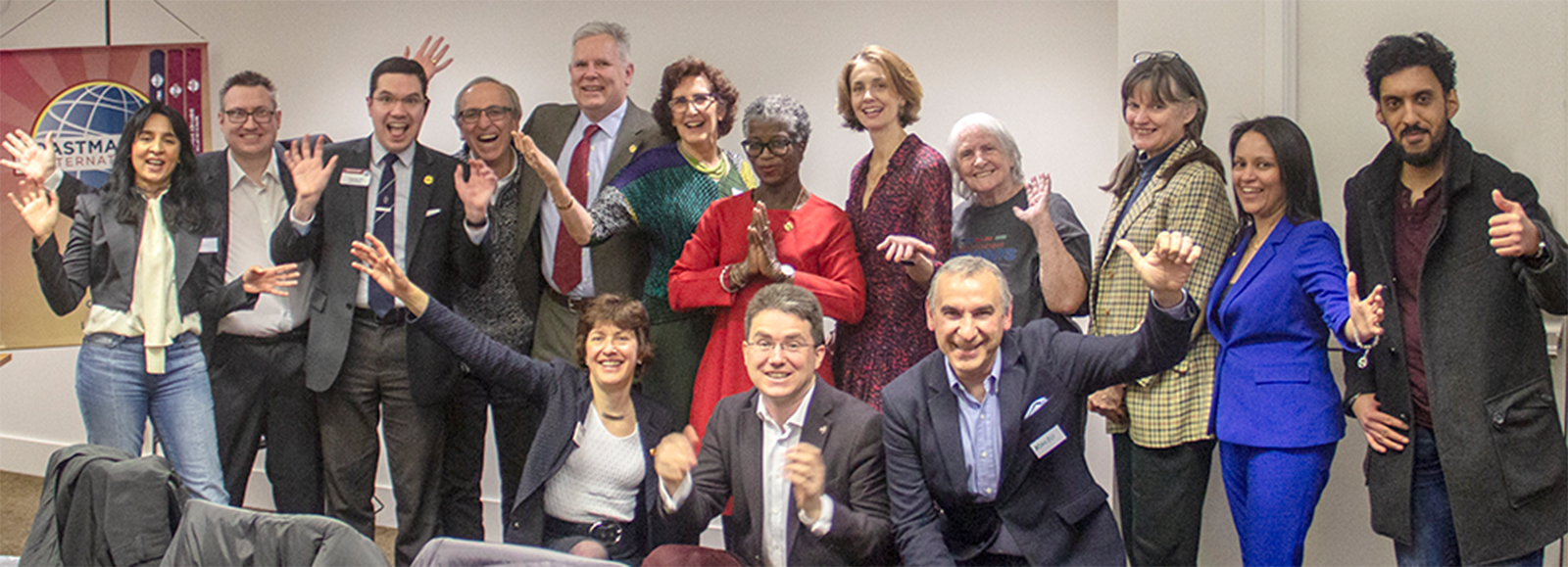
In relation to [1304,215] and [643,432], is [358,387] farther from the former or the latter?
[1304,215]

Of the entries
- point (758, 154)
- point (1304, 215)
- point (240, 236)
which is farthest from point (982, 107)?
point (240, 236)

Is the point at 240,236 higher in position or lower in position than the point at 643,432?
higher

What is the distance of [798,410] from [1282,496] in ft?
3.96

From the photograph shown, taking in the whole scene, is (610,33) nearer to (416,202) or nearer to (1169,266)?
(416,202)

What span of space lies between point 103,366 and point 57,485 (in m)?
0.89

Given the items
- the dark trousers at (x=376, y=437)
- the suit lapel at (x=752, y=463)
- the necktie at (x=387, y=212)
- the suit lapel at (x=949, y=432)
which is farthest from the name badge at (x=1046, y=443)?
the necktie at (x=387, y=212)

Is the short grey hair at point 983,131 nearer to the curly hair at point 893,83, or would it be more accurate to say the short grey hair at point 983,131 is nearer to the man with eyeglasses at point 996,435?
the curly hair at point 893,83

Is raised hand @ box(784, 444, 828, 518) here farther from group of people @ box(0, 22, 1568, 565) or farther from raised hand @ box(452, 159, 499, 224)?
raised hand @ box(452, 159, 499, 224)

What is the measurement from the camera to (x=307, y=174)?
3.70 m

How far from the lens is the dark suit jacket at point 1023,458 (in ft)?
9.00

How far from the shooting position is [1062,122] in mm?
3377

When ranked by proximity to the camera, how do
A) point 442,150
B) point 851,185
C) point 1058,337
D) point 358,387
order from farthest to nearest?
point 442,150, point 358,387, point 851,185, point 1058,337

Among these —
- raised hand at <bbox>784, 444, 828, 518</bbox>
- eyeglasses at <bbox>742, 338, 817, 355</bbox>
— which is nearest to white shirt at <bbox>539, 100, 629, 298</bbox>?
eyeglasses at <bbox>742, 338, 817, 355</bbox>

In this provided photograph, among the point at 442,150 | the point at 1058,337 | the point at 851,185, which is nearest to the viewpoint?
the point at 1058,337
